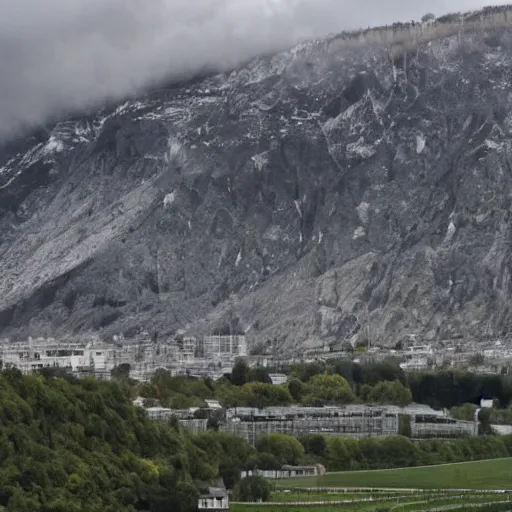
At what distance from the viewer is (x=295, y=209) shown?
117438 mm

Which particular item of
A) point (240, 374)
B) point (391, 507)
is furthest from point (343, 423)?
point (240, 374)

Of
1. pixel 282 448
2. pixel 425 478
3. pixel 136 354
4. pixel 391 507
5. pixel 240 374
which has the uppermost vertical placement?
A: pixel 136 354

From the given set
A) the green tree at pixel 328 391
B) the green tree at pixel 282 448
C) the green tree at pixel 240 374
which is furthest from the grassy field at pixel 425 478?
the green tree at pixel 240 374

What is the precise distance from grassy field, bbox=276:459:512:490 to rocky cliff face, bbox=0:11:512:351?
45.6 metres

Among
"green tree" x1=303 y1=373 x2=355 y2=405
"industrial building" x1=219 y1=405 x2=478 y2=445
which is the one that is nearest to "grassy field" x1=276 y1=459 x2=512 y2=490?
"industrial building" x1=219 y1=405 x2=478 y2=445

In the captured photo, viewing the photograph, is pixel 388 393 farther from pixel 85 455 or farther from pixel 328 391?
pixel 85 455

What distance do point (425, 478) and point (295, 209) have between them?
63626 millimetres

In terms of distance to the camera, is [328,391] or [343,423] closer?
[343,423]

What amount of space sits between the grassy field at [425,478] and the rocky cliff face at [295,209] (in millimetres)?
45604

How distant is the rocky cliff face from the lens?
106312mm

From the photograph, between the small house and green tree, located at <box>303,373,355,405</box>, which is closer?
the small house

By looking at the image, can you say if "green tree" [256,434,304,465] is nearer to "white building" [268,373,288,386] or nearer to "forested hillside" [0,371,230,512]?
"forested hillside" [0,371,230,512]

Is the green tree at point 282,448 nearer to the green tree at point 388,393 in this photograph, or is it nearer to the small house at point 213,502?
the small house at point 213,502

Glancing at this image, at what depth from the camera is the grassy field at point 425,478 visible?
53.2 meters
